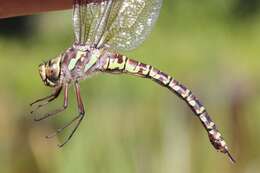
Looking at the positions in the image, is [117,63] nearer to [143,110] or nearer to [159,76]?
[159,76]

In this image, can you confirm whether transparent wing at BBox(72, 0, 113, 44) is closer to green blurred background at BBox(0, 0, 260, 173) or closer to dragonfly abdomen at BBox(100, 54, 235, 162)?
dragonfly abdomen at BBox(100, 54, 235, 162)

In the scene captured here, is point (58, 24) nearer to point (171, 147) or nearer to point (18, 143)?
point (18, 143)

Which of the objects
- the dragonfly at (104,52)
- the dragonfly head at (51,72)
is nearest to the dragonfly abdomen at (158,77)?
the dragonfly at (104,52)

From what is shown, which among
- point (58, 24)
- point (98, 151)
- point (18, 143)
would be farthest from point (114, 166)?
point (58, 24)

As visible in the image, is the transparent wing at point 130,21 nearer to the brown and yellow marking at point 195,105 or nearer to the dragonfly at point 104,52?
the dragonfly at point 104,52

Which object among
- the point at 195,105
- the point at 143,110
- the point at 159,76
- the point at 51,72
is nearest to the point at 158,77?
the point at 159,76
